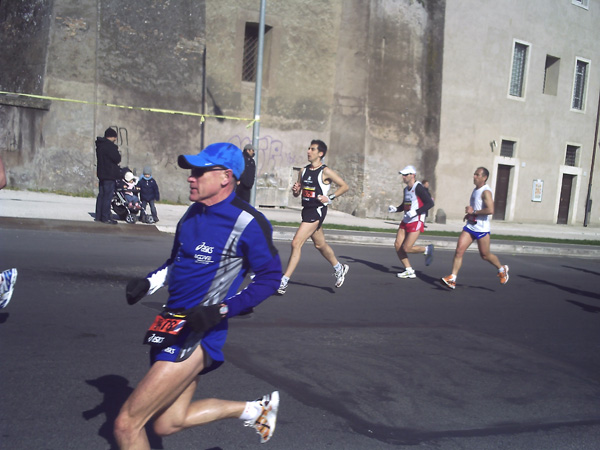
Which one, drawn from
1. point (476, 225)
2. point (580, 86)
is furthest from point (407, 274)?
point (580, 86)

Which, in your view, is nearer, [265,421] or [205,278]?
[205,278]

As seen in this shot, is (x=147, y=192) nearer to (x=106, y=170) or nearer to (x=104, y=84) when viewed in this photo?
(x=106, y=170)

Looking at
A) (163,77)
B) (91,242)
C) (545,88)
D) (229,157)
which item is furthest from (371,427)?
(545,88)

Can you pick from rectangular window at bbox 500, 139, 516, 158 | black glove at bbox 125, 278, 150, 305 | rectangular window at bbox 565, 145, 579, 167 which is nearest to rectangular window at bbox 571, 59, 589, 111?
rectangular window at bbox 565, 145, 579, 167

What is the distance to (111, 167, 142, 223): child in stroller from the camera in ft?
49.3

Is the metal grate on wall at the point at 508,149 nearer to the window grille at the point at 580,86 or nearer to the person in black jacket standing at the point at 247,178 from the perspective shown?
the window grille at the point at 580,86

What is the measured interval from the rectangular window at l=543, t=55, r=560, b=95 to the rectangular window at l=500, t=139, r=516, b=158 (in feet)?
13.6

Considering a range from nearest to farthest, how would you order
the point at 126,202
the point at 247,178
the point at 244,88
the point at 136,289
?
1. the point at 136,289
2. the point at 247,178
3. the point at 126,202
4. the point at 244,88

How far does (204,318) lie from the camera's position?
293cm

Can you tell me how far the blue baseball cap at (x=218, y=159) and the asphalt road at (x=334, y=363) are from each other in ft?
5.72

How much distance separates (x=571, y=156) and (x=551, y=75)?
183 inches

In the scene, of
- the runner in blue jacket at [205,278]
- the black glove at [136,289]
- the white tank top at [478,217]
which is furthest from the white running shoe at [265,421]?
the white tank top at [478,217]

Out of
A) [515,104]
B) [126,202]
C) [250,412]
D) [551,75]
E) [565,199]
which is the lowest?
[250,412]

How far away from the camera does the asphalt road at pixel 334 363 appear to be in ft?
13.8
